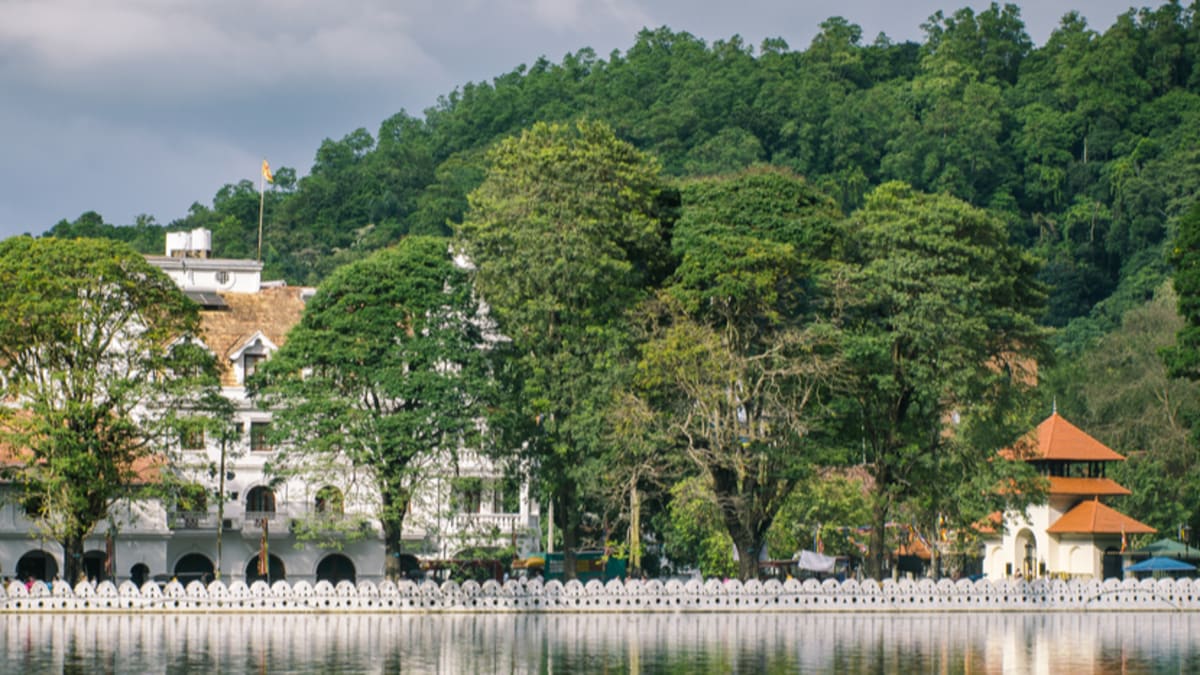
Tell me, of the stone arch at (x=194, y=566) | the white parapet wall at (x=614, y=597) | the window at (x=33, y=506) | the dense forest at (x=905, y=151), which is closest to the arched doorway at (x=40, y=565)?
the stone arch at (x=194, y=566)

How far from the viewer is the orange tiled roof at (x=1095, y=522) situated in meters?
Answer: 89.9

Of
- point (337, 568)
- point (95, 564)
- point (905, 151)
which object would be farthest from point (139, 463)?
point (905, 151)

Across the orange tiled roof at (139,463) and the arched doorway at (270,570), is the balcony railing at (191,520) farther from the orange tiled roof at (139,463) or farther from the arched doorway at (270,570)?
the orange tiled roof at (139,463)

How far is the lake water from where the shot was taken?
44.3 m

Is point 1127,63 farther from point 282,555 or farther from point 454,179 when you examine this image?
point 282,555

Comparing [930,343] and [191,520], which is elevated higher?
[930,343]

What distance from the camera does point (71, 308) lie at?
210 feet

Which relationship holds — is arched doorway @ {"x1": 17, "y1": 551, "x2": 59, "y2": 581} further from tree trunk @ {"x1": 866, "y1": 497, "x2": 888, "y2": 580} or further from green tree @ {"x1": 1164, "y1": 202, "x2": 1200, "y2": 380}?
green tree @ {"x1": 1164, "y1": 202, "x2": 1200, "y2": 380}

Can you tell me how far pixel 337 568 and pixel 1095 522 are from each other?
3902 cm

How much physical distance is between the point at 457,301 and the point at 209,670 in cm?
2671

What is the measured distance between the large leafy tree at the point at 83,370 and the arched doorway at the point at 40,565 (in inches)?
361

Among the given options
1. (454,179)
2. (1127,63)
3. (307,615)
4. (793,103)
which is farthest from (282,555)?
(1127,63)

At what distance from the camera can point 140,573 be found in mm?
75875

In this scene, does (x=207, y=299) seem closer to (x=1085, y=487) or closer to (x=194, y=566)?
(x=194, y=566)
